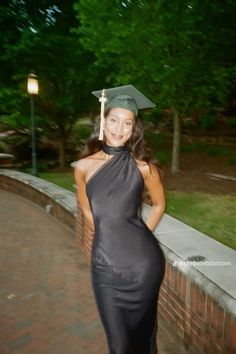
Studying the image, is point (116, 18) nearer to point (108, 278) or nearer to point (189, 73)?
point (189, 73)

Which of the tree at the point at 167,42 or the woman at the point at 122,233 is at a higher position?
the tree at the point at 167,42

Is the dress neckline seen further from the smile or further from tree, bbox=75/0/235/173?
tree, bbox=75/0/235/173

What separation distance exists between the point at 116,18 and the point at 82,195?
27.4 feet

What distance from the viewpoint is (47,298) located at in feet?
14.7

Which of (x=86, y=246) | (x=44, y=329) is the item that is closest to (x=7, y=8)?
(x=86, y=246)

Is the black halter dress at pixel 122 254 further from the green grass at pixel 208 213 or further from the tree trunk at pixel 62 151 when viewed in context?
the tree trunk at pixel 62 151

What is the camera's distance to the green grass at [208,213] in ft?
15.8

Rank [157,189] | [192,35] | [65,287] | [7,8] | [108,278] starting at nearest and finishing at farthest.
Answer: [108,278]
[157,189]
[65,287]
[192,35]
[7,8]

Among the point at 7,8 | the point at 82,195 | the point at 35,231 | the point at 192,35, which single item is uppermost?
the point at 7,8

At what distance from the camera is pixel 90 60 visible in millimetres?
14109

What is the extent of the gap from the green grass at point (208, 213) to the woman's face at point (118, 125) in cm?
247

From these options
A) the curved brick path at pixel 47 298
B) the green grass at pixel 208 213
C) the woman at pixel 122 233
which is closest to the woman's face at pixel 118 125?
the woman at pixel 122 233

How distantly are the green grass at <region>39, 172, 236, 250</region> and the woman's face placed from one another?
8.09 feet

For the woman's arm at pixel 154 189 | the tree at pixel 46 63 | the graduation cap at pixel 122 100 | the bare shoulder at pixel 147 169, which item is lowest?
the woman's arm at pixel 154 189
